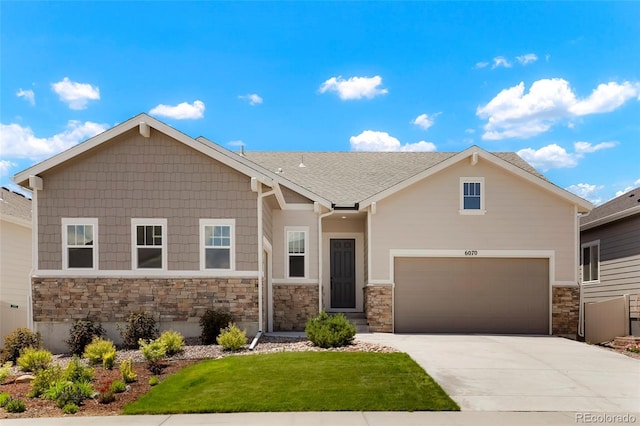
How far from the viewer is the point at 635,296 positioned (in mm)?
16875

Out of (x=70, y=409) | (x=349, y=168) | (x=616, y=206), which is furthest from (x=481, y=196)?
(x=70, y=409)

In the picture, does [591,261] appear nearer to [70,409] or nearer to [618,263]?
[618,263]

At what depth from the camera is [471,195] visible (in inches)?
699

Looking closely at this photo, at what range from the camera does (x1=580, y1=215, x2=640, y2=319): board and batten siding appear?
681 inches

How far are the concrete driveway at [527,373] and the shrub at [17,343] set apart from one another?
328 inches

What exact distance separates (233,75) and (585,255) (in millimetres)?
14376

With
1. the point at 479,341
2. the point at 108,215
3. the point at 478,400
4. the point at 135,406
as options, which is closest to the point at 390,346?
the point at 479,341

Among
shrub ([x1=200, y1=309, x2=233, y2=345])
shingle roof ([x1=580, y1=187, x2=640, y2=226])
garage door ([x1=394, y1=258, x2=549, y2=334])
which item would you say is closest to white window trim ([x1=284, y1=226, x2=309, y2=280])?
garage door ([x1=394, y1=258, x2=549, y2=334])

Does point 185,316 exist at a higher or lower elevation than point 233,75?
lower

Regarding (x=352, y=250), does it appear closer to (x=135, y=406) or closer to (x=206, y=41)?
(x=206, y=41)

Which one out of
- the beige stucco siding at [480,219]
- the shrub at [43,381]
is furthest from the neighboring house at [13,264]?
the beige stucco siding at [480,219]

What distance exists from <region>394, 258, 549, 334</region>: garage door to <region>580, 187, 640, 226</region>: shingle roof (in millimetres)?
3401

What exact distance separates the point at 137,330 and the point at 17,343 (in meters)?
2.78

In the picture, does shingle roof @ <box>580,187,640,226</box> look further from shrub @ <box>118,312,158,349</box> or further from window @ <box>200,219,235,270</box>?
shrub @ <box>118,312,158,349</box>
